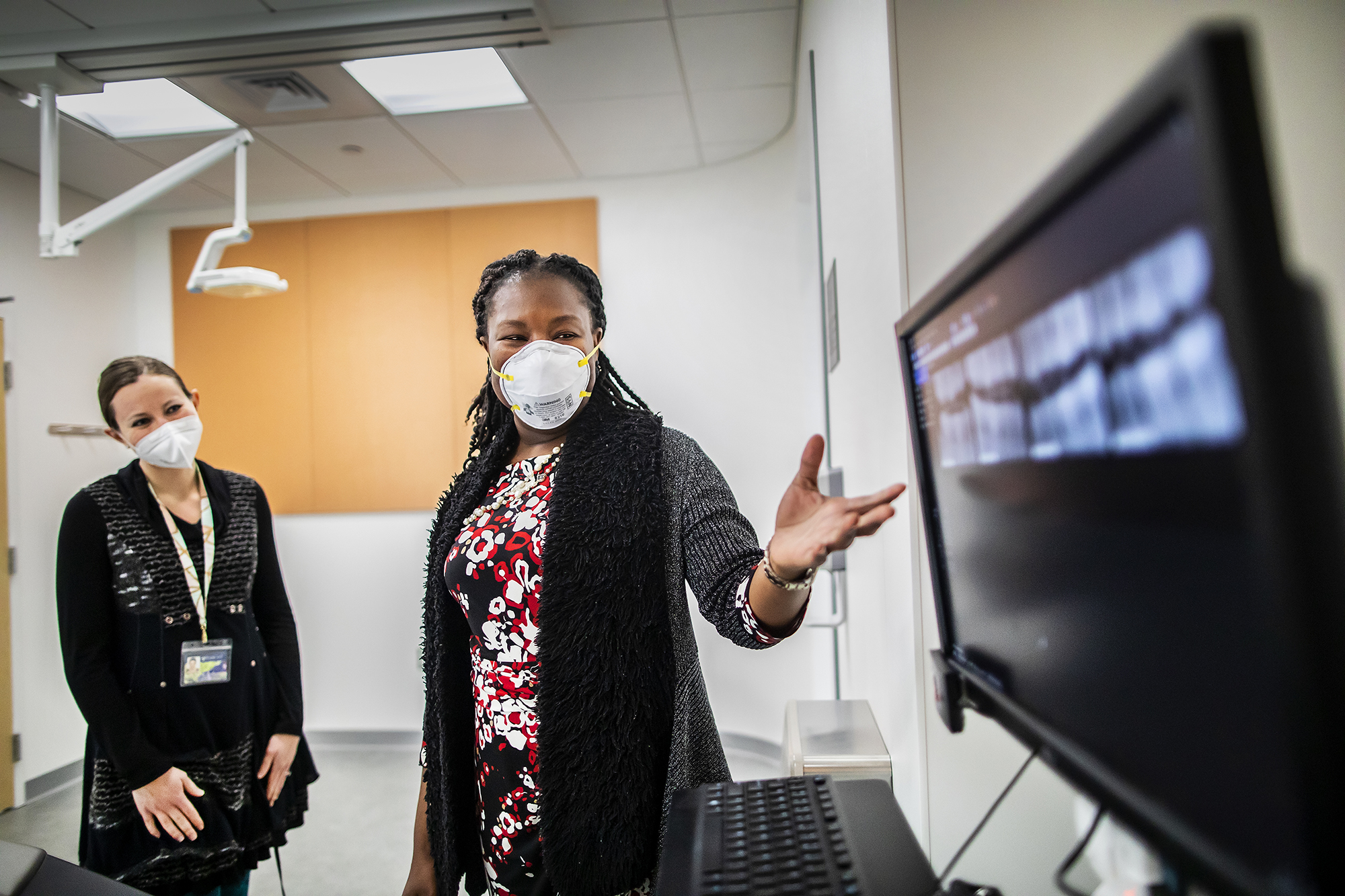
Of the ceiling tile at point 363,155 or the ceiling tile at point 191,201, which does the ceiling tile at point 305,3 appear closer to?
the ceiling tile at point 363,155

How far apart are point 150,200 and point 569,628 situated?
2791 mm

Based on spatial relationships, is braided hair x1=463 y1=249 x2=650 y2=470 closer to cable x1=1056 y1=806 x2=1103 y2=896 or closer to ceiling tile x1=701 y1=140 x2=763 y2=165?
cable x1=1056 y1=806 x2=1103 y2=896

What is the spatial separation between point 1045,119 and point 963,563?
66 centimetres

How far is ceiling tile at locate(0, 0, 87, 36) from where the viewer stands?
232 centimetres

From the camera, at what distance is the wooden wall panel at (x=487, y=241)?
382cm

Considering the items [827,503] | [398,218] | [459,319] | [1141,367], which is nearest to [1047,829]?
[827,503]

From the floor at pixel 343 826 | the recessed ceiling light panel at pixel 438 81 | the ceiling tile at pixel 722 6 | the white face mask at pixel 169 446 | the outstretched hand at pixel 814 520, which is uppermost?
the recessed ceiling light panel at pixel 438 81

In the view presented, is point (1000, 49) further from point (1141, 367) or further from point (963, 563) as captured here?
point (1141, 367)

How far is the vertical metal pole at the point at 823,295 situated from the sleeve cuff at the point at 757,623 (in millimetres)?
1241

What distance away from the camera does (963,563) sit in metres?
0.61

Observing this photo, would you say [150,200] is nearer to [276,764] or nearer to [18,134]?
[18,134]

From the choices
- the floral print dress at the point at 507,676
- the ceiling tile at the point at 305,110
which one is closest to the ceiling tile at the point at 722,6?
the ceiling tile at the point at 305,110

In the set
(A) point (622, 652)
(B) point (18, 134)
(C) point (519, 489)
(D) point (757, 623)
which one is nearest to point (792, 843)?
(D) point (757, 623)

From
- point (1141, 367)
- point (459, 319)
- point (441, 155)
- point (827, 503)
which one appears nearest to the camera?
point (1141, 367)
